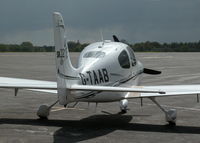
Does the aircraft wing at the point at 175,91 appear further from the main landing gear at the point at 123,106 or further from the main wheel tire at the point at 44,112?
the main wheel tire at the point at 44,112

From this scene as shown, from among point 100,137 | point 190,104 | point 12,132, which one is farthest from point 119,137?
point 190,104

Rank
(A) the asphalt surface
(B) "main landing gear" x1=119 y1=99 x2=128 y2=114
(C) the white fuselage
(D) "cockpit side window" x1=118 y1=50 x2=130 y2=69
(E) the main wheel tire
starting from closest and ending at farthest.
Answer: (A) the asphalt surface < (C) the white fuselage < (E) the main wheel tire < (D) "cockpit side window" x1=118 y1=50 x2=130 y2=69 < (B) "main landing gear" x1=119 y1=99 x2=128 y2=114

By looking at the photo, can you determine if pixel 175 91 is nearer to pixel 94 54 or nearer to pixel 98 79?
pixel 98 79

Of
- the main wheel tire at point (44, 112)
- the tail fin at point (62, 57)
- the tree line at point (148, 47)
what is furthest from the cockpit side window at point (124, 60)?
the tree line at point (148, 47)

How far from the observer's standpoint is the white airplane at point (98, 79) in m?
9.76

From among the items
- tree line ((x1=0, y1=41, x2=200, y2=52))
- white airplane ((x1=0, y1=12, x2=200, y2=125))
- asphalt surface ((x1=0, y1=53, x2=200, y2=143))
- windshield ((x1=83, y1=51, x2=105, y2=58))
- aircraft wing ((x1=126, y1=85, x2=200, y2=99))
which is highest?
windshield ((x1=83, y1=51, x2=105, y2=58))

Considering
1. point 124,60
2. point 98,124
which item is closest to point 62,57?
point 98,124

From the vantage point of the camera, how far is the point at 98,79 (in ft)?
36.6

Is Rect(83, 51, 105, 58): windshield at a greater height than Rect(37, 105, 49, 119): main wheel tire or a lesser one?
greater

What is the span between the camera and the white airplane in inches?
384

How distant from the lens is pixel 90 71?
11.0m

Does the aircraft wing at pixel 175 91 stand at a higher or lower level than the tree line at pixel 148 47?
higher

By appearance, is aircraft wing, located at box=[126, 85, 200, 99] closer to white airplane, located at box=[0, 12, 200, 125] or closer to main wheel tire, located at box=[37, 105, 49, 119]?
white airplane, located at box=[0, 12, 200, 125]

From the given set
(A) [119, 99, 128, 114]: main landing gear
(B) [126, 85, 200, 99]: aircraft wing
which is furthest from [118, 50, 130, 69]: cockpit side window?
(A) [119, 99, 128, 114]: main landing gear
